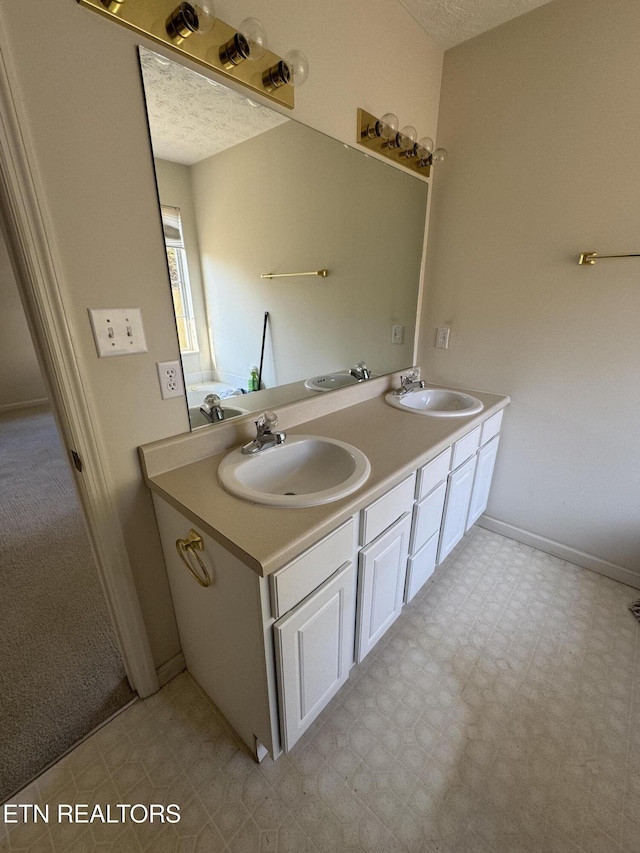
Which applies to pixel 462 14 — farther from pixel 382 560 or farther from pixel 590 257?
pixel 382 560

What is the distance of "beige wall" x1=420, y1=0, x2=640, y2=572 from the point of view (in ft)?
4.59

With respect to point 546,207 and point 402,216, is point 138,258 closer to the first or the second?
point 402,216

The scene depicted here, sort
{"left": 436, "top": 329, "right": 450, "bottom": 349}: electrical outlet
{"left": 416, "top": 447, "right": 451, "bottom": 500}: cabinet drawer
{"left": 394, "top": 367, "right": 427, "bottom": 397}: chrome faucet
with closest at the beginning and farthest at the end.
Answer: {"left": 416, "top": 447, "right": 451, "bottom": 500}: cabinet drawer, {"left": 394, "top": 367, "right": 427, "bottom": 397}: chrome faucet, {"left": 436, "top": 329, "right": 450, "bottom": 349}: electrical outlet

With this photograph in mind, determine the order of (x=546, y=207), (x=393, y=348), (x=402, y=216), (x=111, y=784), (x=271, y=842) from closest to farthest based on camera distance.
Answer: (x=271, y=842) < (x=111, y=784) < (x=546, y=207) < (x=402, y=216) < (x=393, y=348)

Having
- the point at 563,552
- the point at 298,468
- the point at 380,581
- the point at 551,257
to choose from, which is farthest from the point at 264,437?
the point at 563,552

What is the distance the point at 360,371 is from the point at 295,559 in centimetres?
117

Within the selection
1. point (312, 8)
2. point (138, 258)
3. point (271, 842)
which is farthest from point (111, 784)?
point (312, 8)

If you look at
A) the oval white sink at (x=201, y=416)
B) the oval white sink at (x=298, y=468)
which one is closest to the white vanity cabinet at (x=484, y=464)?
the oval white sink at (x=298, y=468)

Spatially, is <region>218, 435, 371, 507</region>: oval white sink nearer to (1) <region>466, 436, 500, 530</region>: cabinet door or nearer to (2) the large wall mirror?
(2) the large wall mirror

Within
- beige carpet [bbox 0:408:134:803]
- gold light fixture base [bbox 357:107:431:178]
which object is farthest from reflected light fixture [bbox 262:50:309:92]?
beige carpet [bbox 0:408:134:803]

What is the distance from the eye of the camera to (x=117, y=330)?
36.3 inches

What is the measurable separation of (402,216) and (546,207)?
0.64 metres

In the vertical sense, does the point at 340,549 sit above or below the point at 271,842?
above

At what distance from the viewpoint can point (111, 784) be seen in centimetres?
104
